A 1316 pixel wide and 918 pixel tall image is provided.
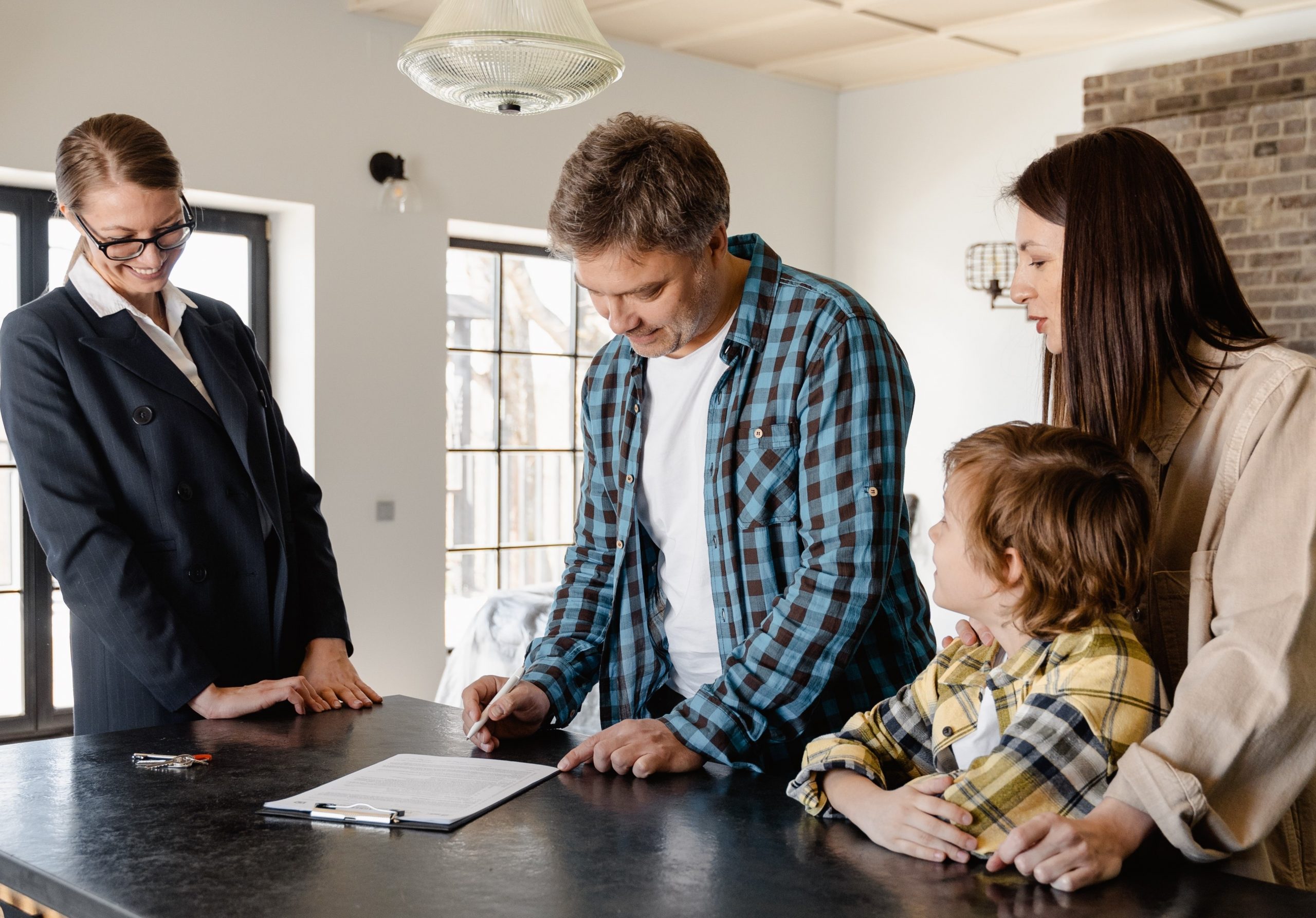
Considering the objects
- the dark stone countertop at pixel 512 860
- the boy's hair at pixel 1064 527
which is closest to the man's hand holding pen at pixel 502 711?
the dark stone countertop at pixel 512 860

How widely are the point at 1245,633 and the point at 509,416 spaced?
→ 4.41 m

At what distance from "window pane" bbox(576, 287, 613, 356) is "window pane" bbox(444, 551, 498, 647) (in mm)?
1005

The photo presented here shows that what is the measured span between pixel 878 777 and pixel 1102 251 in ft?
1.95

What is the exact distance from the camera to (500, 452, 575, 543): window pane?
17.7 feet

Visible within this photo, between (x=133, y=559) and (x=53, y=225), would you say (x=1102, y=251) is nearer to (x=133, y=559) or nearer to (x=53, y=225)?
(x=133, y=559)

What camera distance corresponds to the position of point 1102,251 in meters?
1.34

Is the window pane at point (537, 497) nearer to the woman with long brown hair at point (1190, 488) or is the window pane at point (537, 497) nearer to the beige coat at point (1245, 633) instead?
the woman with long brown hair at point (1190, 488)

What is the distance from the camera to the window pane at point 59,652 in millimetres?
4145

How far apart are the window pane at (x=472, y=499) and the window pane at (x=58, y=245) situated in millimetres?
1618

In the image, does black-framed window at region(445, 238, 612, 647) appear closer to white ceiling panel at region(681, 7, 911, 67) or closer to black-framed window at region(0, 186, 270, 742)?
white ceiling panel at region(681, 7, 911, 67)

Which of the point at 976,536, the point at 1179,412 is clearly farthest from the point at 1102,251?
the point at 976,536

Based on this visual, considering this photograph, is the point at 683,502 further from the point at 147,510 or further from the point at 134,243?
the point at 134,243

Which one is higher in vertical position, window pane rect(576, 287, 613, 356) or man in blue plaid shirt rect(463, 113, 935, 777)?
window pane rect(576, 287, 613, 356)

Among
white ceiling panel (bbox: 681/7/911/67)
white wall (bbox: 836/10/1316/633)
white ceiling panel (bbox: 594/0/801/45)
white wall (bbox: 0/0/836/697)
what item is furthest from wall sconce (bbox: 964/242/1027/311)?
white wall (bbox: 0/0/836/697)
